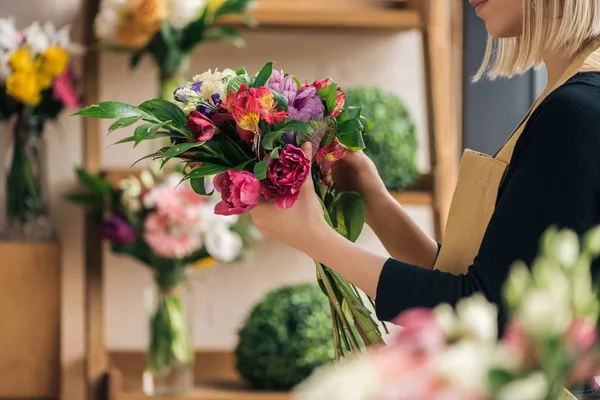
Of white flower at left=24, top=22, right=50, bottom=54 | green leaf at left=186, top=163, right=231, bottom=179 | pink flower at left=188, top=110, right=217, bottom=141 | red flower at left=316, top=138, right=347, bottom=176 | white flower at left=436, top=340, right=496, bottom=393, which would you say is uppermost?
white flower at left=24, top=22, right=50, bottom=54

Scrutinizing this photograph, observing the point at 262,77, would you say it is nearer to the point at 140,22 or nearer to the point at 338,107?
the point at 338,107

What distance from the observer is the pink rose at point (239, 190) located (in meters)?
1.05

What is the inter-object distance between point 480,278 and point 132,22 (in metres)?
1.36

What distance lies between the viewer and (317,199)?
110 centimetres

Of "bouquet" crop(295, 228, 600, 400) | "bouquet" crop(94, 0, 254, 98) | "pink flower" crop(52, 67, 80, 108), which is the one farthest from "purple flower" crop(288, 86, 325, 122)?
"pink flower" crop(52, 67, 80, 108)

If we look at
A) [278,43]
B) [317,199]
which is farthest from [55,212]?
[317,199]

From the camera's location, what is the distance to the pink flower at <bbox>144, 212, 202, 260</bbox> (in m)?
2.13

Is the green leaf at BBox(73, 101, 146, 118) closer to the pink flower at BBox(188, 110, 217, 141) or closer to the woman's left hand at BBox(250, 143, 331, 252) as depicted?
the pink flower at BBox(188, 110, 217, 141)

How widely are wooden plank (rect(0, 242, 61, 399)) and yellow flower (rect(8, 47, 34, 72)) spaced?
0.40m

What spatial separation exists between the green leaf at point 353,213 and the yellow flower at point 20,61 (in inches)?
46.5

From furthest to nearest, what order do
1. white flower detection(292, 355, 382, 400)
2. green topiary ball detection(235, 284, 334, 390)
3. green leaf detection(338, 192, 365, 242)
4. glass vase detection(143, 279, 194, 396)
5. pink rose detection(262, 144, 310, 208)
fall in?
glass vase detection(143, 279, 194, 396) → green topiary ball detection(235, 284, 334, 390) → green leaf detection(338, 192, 365, 242) → pink rose detection(262, 144, 310, 208) → white flower detection(292, 355, 382, 400)

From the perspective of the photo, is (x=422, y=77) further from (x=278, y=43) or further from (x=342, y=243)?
(x=342, y=243)

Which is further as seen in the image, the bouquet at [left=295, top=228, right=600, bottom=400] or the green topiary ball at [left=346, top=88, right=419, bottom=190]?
the green topiary ball at [left=346, top=88, right=419, bottom=190]

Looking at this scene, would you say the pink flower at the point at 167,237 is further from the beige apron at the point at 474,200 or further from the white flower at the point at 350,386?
the white flower at the point at 350,386
